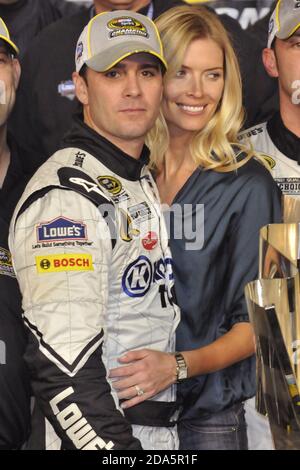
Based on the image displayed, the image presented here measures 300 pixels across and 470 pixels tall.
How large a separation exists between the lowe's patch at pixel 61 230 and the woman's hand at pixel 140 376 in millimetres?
292

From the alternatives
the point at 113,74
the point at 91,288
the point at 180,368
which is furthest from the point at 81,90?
the point at 180,368

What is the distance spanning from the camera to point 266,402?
196 cm

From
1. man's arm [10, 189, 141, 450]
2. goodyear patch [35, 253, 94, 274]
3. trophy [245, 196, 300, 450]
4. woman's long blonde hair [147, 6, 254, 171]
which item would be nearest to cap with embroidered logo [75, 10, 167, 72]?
woman's long blonde hair [147, 6, 254, 171]

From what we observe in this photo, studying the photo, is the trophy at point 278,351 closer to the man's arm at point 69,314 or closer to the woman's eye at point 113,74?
the man's arm at point 69,314

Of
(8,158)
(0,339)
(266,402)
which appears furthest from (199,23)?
(266,402)

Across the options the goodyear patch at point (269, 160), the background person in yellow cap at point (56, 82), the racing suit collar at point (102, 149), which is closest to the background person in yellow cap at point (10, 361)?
the racing suit collar at point (102, 149)

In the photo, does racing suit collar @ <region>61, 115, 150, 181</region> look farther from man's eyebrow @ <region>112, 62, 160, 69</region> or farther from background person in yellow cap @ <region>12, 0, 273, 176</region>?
background person in yellow cap @ <region>12, 0, 273, 176</region>

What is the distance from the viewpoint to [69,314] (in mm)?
2301

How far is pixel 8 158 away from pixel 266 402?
118cm

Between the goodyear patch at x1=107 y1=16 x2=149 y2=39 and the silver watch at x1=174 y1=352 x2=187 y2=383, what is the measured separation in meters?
0.73

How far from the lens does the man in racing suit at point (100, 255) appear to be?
228cm

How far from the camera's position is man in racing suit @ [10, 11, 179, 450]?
2283 mm

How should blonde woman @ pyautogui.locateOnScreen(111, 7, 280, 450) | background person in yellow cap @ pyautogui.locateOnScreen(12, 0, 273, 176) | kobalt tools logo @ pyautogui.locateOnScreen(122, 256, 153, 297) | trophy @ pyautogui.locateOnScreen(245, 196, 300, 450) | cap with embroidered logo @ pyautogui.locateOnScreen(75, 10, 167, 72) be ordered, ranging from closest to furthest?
1. trophy @ pyautogui.locateOnScreen(245, 196, 300, 450)
2. kobalt tools logo @ pyautogui.locateOnScreen(122, 256, 153, 297)
3. cap with embroidered logo @ pyautogui.locateOnScreen(75, 10, 167, 72)
4. blonde woman @ pyautogui.locateOnScreen(111, 7, 280, 450)
5. background person in yellow cap @ pyautogui.locateOnScreen(12, 0, 273, 176)

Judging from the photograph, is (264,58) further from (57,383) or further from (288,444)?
(288,444)
